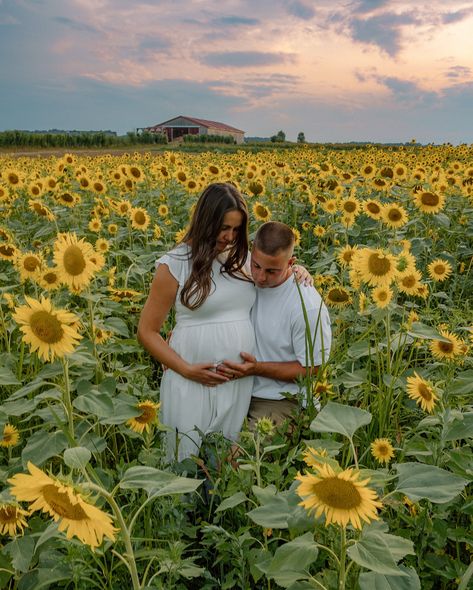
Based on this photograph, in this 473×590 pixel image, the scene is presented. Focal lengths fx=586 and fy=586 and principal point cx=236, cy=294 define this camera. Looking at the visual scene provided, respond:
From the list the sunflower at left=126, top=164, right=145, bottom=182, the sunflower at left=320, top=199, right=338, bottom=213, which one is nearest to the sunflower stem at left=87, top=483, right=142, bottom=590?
the sunflower at left=320, top=199, right=338, bottom=213

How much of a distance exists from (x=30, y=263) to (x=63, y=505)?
216cm

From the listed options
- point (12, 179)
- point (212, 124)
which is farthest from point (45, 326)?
point (212, 124)

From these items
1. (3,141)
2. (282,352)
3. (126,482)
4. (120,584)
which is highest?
(3,141)

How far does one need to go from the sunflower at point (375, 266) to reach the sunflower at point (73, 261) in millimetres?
1104

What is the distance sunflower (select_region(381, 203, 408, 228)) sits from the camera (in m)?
4.16

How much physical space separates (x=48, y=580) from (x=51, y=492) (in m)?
0.65

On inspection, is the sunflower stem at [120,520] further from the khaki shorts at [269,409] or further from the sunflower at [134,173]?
the sunflower at [134,173]

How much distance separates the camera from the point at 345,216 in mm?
4824

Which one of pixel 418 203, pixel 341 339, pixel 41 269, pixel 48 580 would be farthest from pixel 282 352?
pixel 418 203

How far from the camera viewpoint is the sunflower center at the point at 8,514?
1755 mm

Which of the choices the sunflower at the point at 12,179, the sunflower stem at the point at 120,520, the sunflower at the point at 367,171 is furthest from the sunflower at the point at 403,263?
the sunflower at the point at 12,179

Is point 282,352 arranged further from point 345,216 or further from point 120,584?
point 345,216

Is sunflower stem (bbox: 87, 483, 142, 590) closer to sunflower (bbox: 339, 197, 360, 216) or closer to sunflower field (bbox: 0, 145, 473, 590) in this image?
sunflower field (bbox: 0, 145, 473, 590)

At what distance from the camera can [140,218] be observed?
16.0ft
